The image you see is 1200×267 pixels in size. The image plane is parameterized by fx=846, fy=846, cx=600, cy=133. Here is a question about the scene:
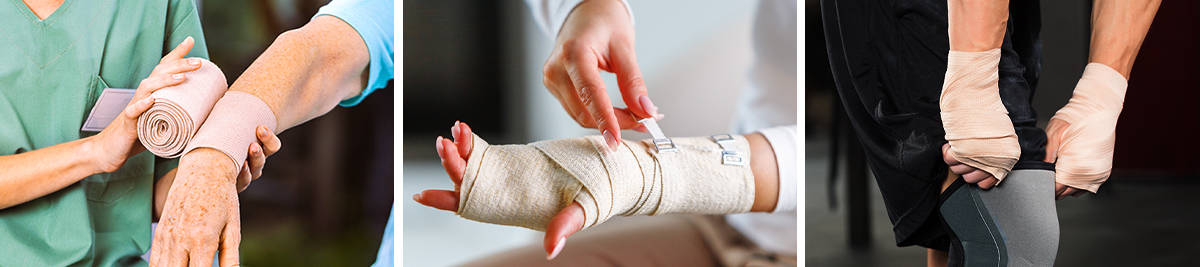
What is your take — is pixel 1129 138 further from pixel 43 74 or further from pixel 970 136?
pixel 43 74

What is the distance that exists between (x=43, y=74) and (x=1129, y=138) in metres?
1.84

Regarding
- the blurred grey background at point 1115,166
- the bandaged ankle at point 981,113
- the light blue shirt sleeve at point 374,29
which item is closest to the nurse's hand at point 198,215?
the light blue shirt sleeve at point 374,29

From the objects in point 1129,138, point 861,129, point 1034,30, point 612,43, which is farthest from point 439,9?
point 1129,138

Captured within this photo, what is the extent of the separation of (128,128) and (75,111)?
0.10 m

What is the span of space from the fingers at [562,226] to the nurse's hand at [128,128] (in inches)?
25.7

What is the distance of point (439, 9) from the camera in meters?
1.51

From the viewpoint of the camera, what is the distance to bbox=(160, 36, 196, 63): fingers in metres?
1.40

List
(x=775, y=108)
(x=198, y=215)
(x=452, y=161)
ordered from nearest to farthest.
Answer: (x=198, y=215)
(x=452, y=161)
(x=775, y=108)

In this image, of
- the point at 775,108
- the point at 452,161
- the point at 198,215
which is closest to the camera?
the point at 198,215

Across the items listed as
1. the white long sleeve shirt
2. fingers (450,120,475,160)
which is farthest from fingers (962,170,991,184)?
fingers (450,120,475,160)

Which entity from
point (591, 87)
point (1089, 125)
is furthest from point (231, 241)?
point (1089, 125)

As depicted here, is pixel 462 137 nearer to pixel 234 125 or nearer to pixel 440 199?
pixel 440 199

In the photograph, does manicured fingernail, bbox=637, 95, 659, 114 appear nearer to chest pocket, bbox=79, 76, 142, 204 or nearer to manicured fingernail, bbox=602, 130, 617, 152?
manicured fingernail, bbox=602, 130, 617, 152

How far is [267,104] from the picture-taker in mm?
1440
